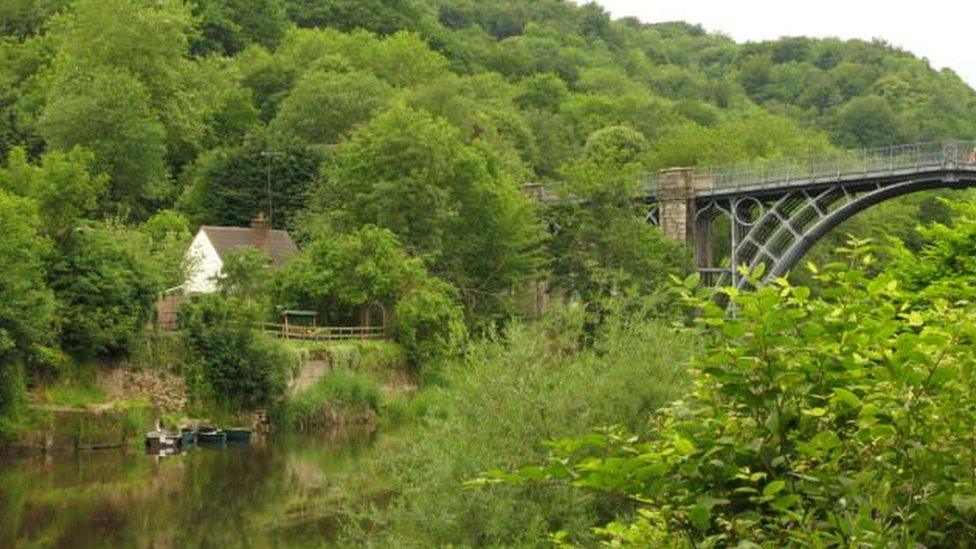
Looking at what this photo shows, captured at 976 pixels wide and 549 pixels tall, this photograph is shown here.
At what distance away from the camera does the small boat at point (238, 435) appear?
4723cm

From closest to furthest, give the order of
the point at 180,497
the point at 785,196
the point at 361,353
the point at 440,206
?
the point at 180,497 < the point at 361,353 < the point at 785,196 < the point at 440,206

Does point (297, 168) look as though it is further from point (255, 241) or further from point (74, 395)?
point (74, 395)

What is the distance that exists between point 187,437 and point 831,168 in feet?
92.9

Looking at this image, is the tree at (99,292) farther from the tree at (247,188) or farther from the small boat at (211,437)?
the tree at (247,188)

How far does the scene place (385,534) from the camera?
20.0m

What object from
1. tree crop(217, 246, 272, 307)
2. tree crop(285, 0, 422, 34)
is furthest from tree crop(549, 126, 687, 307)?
tree crop(285, 0, 422, 34)

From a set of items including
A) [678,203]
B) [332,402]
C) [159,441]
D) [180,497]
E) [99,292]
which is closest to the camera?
[180,497]

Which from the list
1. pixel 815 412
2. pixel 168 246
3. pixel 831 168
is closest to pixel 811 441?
pixel 815 412

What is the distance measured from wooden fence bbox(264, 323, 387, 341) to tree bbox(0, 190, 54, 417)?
12418 mm

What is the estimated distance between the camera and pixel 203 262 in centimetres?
6288

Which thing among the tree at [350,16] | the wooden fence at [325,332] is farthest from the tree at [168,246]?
the tree at [350,16]

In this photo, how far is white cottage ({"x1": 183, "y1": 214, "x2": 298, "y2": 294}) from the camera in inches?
2422

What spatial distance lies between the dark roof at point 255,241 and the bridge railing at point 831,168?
629 inches

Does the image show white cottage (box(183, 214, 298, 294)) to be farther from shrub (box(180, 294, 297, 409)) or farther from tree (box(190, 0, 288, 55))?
tree (box(190, 0, 288, 55))
